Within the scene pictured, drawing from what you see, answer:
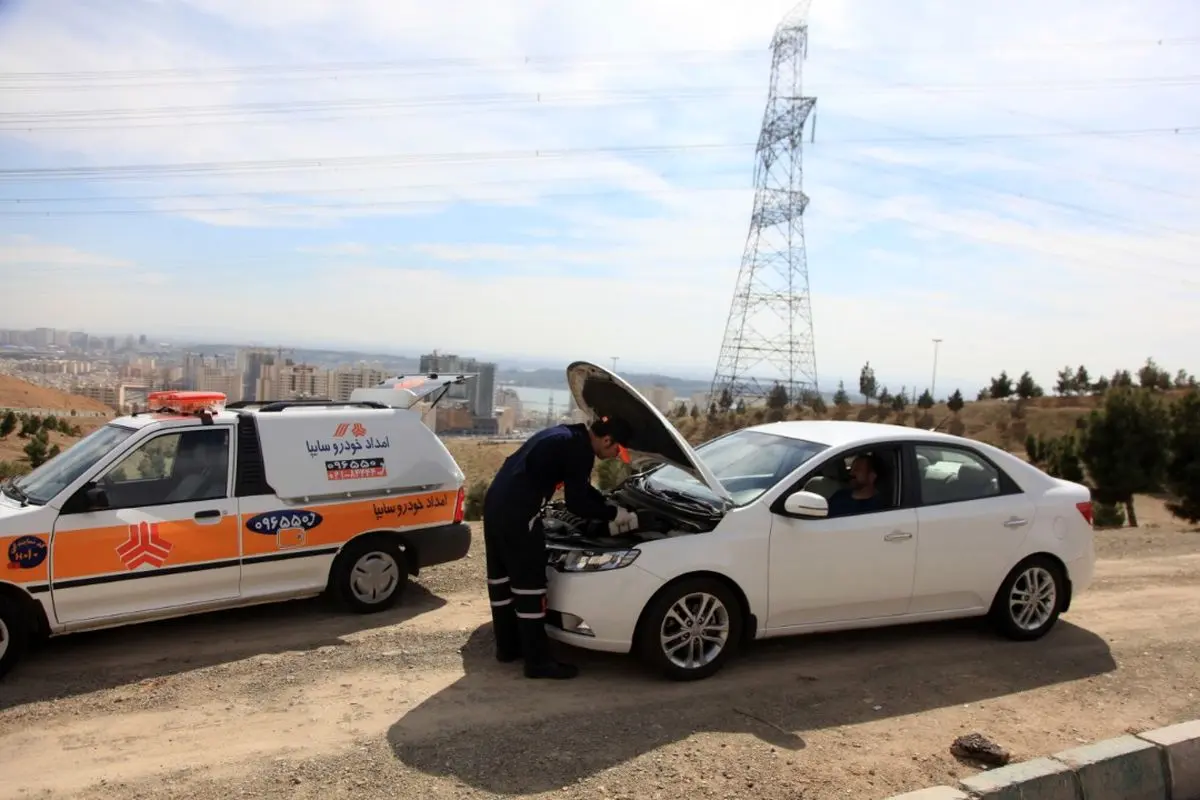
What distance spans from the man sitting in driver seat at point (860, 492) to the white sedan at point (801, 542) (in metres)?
0.01

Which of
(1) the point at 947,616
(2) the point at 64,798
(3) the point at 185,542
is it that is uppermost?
(3) the point at 185,542

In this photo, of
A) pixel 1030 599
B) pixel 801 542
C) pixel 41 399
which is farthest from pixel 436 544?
pixel 41 399

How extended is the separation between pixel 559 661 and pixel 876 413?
4180 centimetres

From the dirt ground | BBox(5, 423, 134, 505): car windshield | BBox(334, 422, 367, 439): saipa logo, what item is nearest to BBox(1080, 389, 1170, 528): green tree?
the dirt ground

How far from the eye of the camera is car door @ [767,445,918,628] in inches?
231

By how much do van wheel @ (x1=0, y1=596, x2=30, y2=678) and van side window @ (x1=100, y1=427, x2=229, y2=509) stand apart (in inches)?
33.1

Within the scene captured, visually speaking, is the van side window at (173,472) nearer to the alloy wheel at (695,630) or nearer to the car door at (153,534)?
the car door at (153,534)

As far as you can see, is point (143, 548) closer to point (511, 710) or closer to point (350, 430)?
point (350, 430)

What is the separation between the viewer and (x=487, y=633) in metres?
6.71

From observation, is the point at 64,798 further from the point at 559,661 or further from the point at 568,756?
the point at 559,661

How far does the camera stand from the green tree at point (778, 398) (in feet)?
144

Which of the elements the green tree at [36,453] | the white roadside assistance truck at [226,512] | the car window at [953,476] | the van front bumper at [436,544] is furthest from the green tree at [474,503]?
the green tree at [36,453]

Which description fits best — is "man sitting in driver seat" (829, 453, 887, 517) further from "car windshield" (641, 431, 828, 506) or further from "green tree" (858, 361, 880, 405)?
"green tree" (858, 361, 880, 405)

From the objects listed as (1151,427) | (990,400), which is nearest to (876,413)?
(990,400)
